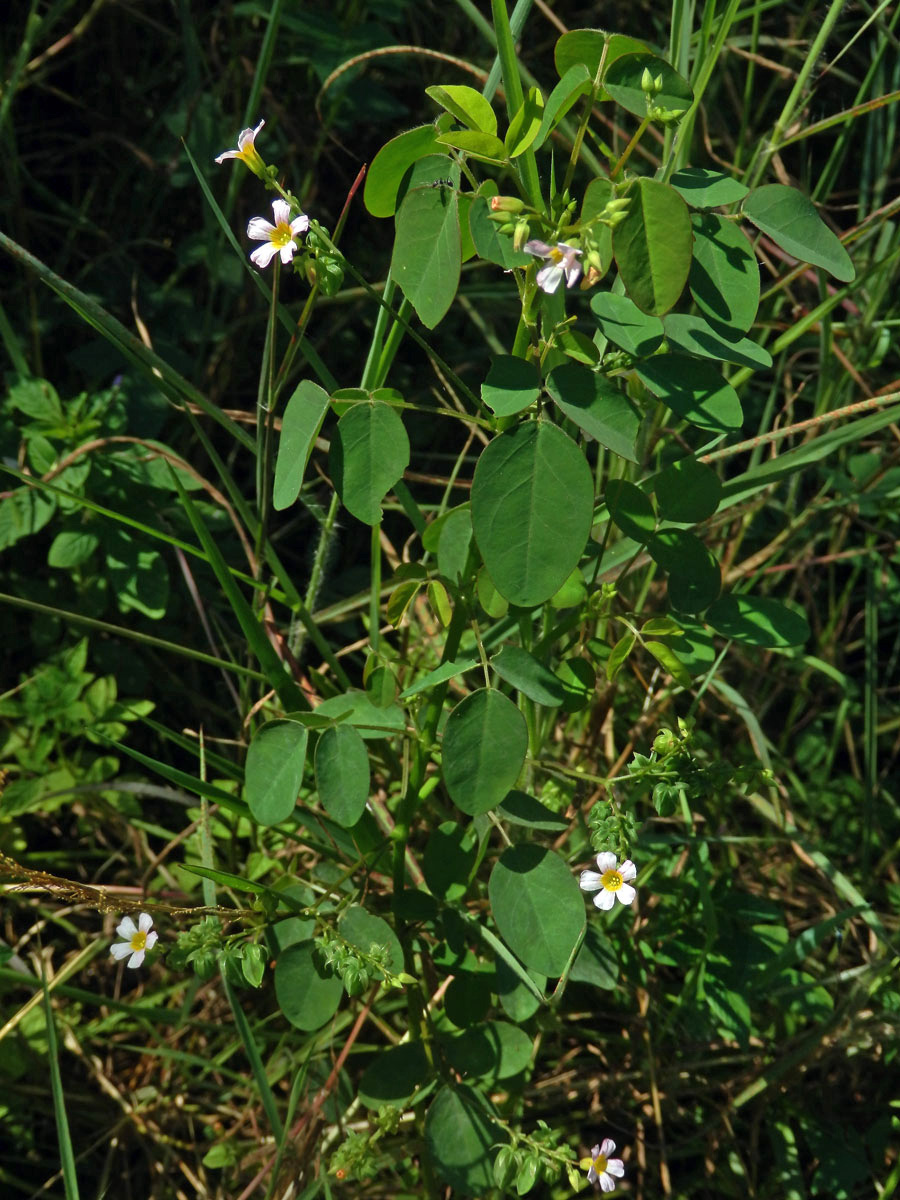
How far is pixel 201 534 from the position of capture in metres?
1.47

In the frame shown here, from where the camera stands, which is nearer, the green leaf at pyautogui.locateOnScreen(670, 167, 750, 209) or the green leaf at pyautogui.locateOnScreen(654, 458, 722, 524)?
the green leaf at pyautogui.locateOnScreen(670, 167, 750, 209)

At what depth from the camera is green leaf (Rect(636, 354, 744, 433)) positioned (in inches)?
50.3

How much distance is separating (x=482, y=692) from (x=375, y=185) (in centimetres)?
61

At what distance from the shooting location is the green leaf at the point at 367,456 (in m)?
1.27

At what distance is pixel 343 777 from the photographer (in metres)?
1.33

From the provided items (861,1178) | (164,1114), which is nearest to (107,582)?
(164,1114)

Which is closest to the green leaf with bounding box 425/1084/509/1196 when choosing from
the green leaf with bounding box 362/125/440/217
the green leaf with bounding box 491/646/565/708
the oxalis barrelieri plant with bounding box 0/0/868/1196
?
the oxalis barrelieri plant with bounding box 0/0/868/1196

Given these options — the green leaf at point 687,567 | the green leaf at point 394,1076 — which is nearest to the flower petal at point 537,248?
the green leaf at point 687,567

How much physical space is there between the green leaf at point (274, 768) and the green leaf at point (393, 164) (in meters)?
0.65

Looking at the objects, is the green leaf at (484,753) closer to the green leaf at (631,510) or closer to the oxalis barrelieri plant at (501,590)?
the oxalis barrelieri plant at (501,590)

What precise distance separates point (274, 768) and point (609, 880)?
457mm

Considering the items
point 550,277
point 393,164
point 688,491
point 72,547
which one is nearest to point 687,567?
point 688,491

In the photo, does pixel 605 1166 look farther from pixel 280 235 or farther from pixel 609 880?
pixel 280 235

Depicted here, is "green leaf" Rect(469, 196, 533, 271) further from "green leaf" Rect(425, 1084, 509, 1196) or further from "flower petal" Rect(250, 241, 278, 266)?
"green leaf" Rect(425, 1084, 509, 1196)
